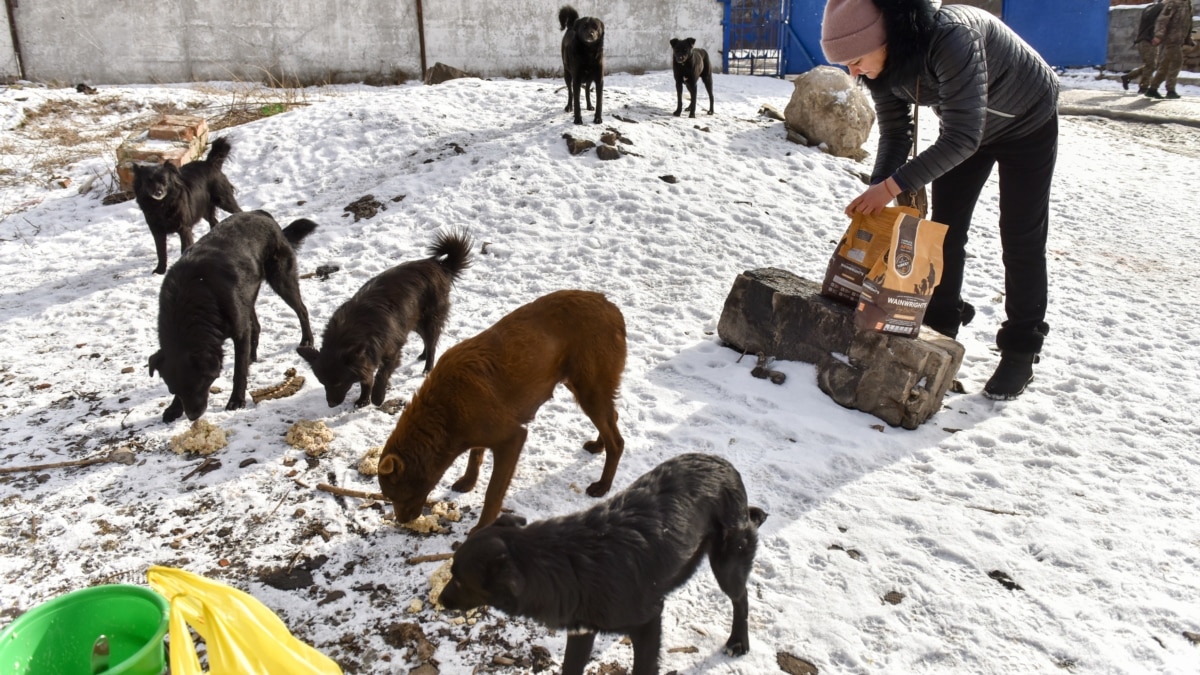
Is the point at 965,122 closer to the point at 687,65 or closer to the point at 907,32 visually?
the point at 907,32

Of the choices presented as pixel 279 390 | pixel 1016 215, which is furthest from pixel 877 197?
pixel 279 390

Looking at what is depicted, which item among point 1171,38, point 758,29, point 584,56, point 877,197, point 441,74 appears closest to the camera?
point 877,197

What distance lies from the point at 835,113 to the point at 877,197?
20.3 ft

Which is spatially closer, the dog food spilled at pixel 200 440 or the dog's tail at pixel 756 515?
the dog's tail at pixel 756 515

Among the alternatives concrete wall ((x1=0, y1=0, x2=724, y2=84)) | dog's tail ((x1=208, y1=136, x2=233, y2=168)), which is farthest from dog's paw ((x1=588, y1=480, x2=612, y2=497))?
concrete wall ((x1=0, y1=0, x2=724, y2=84))

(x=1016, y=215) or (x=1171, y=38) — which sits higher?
(x=1171, y=38)

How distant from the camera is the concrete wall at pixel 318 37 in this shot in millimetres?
13781

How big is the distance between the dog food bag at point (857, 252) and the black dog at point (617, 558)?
2.37m

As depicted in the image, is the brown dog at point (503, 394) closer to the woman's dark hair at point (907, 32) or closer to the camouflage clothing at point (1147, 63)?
the woman's dark hair at point (907, 32)

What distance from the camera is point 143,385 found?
198 inches

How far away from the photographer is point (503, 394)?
11.4ft

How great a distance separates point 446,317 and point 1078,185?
9.25 m

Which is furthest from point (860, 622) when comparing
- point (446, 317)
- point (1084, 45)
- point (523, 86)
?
point (1084, 45)

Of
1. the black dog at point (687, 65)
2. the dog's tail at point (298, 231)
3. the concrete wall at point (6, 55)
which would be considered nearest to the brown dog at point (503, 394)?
the dog's tail at point (298, 231)
